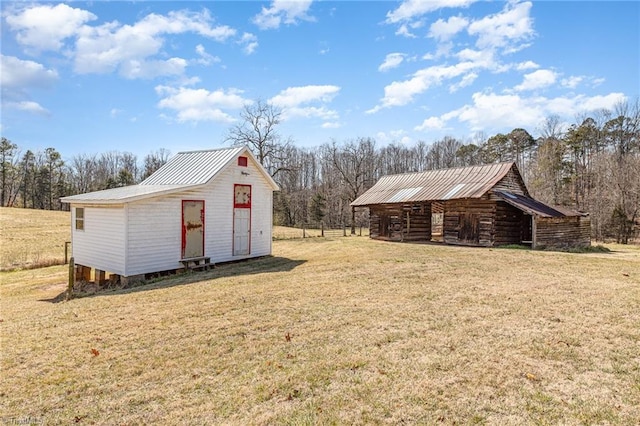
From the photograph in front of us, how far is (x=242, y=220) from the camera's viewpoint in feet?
52.0

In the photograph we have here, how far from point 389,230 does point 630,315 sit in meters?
17.7

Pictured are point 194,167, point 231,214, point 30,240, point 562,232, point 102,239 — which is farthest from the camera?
point 30,240

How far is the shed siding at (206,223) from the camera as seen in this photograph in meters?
12.3

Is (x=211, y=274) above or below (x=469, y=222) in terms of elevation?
below

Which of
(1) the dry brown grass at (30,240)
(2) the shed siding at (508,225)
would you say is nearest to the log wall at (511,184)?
(2) the shed siding at (508,225)

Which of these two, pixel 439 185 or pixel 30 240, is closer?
pixel 439 185

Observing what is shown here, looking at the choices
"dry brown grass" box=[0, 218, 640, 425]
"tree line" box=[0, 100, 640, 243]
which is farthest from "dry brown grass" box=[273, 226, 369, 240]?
"dry brown grass" box=[0, 218, 640, 425]

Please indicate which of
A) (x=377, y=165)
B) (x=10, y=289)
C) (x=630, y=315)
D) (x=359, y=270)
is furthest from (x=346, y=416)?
(x=377, y=165)

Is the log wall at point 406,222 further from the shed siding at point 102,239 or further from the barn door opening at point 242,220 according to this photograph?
the shed siding at point 102,239

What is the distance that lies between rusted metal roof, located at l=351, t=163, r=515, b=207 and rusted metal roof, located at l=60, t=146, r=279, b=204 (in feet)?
32.2

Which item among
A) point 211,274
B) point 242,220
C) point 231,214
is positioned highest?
point 231,214

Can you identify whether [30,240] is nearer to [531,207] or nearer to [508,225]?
[508,225]

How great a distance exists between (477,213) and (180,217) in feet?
49.8

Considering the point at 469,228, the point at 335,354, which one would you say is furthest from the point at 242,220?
the point at 469,228
